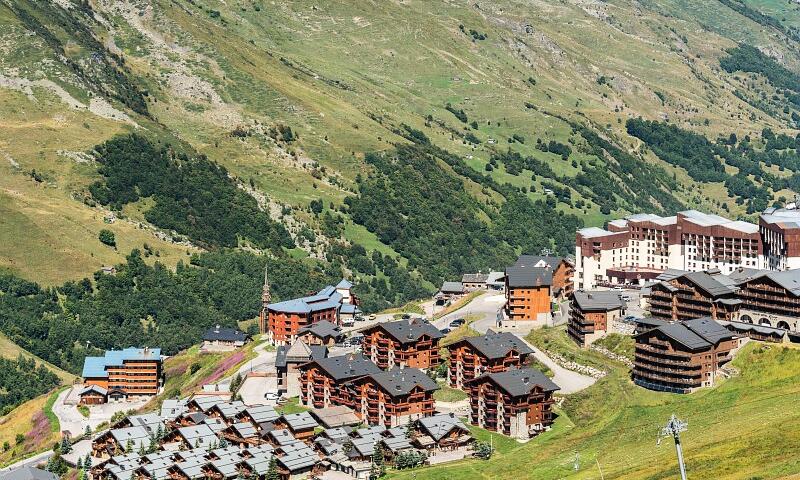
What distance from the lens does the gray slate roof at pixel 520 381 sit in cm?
18900

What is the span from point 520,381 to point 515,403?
2.92m

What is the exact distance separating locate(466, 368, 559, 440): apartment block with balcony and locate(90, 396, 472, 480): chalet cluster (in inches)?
210

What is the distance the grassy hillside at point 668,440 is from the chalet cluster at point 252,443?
607 cm

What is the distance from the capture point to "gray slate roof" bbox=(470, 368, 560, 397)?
620ft

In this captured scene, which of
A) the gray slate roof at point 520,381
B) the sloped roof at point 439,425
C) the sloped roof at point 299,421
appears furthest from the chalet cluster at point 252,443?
the gray slate roof at point 520,381

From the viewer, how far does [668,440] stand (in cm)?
17325

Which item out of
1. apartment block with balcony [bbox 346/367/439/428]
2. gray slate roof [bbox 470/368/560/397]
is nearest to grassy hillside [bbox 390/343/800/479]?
gray slate roof [bbox 470/368/560/397]

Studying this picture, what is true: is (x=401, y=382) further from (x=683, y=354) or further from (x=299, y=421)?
(x=683, y=354)

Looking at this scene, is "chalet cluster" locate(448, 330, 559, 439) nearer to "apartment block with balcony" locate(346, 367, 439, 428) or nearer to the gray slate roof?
the gray slate roof

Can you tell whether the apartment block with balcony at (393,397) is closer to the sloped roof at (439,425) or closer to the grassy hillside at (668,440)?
the sloped roof at (439,425)

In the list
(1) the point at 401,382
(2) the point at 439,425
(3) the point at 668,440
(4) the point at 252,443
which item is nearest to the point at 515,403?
(2) the point at 439,425

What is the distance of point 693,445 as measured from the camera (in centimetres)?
16675

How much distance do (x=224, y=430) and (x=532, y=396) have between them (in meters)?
36.2

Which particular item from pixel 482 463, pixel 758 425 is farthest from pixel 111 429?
pixel 758 425
